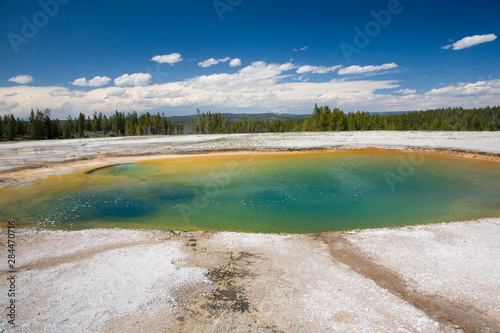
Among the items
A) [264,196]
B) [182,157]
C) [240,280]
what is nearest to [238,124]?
[182,157]

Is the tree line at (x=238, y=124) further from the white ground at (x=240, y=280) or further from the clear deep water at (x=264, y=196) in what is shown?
A: the white ground at (x=240, y=280)

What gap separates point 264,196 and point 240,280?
9239mm

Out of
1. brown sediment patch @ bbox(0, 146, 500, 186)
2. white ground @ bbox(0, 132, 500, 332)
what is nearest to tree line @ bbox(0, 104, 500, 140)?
brown sediment patch @ bbox(0, 146, 500, 186)

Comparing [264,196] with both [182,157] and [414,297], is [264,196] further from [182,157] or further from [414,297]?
[182,157]

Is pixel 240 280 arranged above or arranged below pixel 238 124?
below

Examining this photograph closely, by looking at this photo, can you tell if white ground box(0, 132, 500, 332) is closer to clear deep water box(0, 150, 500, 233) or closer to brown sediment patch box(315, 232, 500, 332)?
brown sediment patch box(315, 232, 500, 332)

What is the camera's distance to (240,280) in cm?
672

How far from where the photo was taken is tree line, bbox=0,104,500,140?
83.8m

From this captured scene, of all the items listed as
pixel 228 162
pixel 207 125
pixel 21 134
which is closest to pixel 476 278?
pixel 228 162

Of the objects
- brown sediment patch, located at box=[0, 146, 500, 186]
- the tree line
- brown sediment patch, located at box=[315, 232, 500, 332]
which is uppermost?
the tree line

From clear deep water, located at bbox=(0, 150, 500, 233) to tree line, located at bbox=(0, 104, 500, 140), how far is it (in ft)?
227

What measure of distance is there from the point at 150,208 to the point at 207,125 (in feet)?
339

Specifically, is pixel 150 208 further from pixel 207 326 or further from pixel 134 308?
pixel 207 326

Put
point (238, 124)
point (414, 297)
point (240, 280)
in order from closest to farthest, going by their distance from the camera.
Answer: point (414, 297) → point (240, 280) → point (238, 124)
